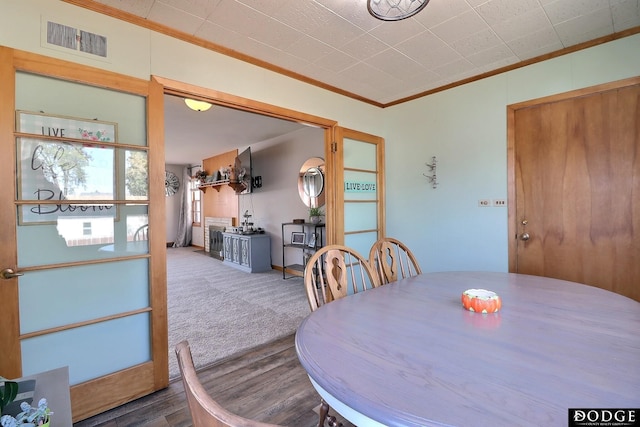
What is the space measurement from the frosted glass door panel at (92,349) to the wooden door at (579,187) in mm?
3133

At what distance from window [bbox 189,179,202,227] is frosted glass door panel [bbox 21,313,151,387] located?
7.73 meters

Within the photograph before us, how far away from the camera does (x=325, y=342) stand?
41.7 inches

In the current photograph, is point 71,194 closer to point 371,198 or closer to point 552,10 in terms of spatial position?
point 371,198

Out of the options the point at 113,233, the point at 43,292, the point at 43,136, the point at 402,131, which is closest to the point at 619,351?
the point at 113,233

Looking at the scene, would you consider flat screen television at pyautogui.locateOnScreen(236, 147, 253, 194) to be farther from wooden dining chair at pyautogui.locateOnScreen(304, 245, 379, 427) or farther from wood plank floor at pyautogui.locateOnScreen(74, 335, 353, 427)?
wooden dining chair at pyautogui.locateOnScreen(304, 245, 379, 427)

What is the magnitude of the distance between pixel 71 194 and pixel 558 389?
93.6 inches

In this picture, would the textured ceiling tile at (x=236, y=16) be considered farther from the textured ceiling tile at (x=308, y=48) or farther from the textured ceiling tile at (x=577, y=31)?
the textured ceiling tile at (x=577, y=31)

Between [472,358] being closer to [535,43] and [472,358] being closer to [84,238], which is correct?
[84,238]

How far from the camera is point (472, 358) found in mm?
920

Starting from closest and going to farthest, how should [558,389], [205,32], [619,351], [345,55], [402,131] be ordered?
[558,389]
[619,351]
[205,32]
[345,55]
[402,131]

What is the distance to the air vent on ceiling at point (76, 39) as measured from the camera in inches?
67.2

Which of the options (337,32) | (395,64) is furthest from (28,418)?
(395,64)

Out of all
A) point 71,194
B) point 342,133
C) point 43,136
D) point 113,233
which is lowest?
point 113,233

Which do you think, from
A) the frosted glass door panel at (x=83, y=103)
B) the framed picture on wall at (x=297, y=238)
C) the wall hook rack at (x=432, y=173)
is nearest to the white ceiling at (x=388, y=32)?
the frosted glass door panel at (x=83, y=103)
